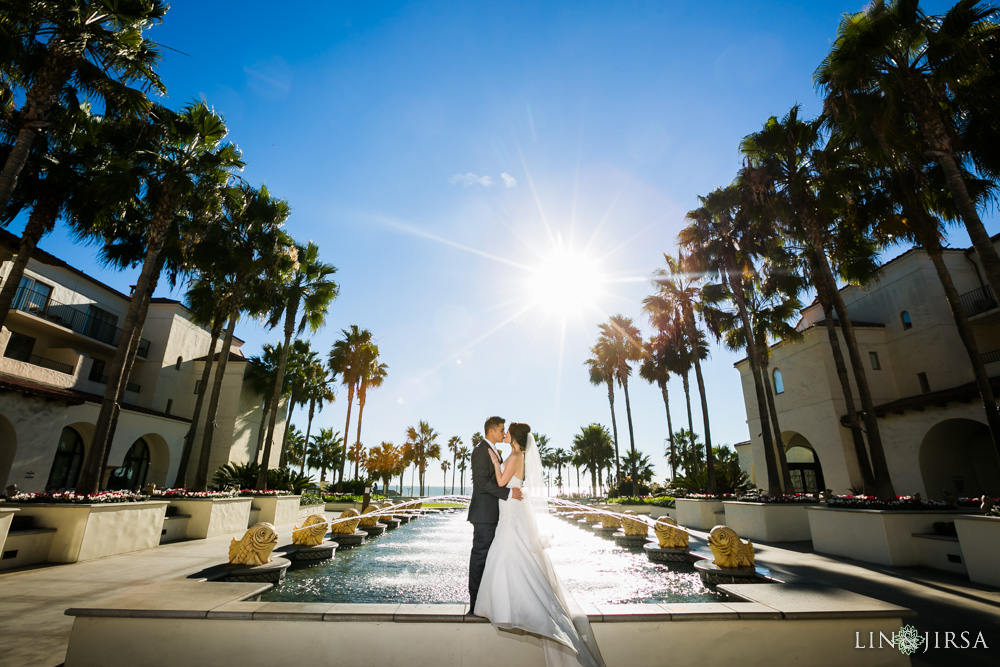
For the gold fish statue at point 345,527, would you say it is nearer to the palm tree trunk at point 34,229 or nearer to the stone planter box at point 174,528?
the stone planter box at point 174,528

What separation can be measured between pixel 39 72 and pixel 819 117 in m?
21.6

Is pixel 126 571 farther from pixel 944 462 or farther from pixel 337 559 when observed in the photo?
pixel 944 462

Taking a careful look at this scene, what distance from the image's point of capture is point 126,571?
817 centimetres

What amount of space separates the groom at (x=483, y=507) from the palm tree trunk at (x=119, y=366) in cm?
1150

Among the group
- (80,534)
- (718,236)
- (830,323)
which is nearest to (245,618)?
(80,534)

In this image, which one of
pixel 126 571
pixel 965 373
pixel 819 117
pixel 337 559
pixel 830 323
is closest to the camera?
pixel 126 571

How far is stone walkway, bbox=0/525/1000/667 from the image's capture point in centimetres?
448

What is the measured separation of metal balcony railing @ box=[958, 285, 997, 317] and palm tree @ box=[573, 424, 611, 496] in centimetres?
5007

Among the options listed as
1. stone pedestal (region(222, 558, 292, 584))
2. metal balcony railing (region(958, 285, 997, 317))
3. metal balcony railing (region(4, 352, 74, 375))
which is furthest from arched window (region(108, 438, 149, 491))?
metal balcony railing (region(958, 285, 997, 317))

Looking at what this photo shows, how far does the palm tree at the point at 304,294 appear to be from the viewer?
67.1 ft

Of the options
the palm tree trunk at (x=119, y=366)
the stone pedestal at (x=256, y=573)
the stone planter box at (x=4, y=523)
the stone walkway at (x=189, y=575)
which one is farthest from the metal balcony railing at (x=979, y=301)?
the stone planter box at (x=4, y=523)

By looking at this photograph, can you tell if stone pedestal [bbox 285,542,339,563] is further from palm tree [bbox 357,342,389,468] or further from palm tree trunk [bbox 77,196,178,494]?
palm tree [bbox 357,342,389,468]

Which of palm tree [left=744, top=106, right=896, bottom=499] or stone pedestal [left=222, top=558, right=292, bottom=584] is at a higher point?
palm tree [left=744, top=106, right=896, bottom=499]

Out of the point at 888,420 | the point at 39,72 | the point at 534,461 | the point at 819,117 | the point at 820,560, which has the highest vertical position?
the point at 819,117
